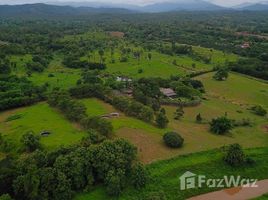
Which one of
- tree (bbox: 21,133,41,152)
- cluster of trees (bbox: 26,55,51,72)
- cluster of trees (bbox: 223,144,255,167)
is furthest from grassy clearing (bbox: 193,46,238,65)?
tree (bbox: 21,133,41,152)

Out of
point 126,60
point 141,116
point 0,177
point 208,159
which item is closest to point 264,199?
point 208,159

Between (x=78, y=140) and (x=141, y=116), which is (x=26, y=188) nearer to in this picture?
(x=78, y=140)

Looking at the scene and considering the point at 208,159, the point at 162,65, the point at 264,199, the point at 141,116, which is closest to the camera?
the point at 264,199

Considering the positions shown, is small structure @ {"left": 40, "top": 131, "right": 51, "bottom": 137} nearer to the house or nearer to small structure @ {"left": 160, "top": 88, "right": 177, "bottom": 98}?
the house

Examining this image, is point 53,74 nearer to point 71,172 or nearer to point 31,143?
point 31,143

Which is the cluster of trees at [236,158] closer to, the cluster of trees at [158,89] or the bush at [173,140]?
the bush at [173,140]

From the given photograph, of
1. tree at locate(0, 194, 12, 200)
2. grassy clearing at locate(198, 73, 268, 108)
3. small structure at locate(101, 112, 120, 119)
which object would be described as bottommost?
grassy clearing at locate(198, 73, 268, 108)

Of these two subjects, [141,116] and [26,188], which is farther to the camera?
[141,116]
